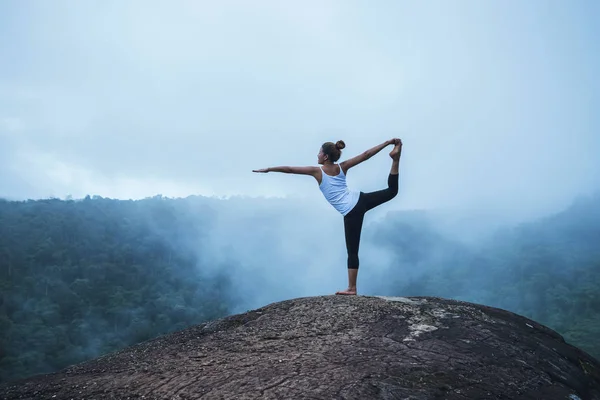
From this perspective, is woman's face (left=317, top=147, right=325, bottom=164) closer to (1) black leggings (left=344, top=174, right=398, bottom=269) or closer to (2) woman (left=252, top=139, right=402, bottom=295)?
(2) woman (left=252, top=139, right=402, bottom=295)

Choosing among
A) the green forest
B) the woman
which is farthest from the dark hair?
the green forest

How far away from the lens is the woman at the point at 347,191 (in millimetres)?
7430

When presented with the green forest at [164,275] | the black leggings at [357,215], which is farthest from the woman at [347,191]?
the green forest at [164,275]

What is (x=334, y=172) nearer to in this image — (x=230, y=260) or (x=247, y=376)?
(x=247, y=376)

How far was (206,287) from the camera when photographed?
229 ft

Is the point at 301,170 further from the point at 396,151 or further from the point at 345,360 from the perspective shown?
the point at 345,360

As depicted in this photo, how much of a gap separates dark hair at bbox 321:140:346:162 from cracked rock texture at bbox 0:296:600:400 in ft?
6.91

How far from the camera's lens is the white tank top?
24.5 ft

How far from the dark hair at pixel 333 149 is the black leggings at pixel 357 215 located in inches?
26.9

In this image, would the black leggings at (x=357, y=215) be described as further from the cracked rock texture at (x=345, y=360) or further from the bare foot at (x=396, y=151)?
the cracked rock texture at (x=345, y=360)

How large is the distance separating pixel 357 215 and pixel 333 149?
1.02 m

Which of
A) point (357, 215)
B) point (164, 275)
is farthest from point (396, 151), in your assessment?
point (164, 275)

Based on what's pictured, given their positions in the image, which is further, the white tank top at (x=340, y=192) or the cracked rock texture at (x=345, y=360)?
the white tank top at (x=340, y=192)

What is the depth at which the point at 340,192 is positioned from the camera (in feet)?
24.7
